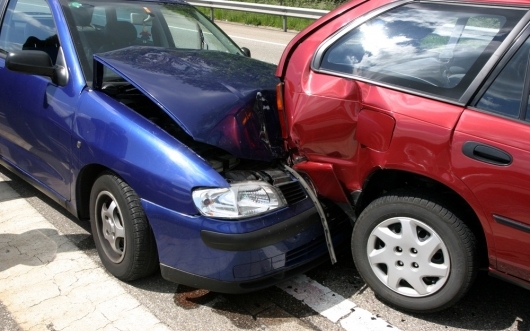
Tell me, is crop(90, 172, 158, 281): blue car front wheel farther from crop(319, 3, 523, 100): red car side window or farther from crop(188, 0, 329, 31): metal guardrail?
crop(188, 0, 329, 31): metal guardrail

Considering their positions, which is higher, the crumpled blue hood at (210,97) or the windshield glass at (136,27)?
the windshield glass at (136,27)

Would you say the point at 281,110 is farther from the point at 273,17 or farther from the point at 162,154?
the point at 273,17

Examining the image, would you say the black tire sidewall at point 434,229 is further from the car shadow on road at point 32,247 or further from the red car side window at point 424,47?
the car shadow on road at point 32,247

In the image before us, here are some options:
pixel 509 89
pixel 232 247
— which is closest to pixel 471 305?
pixel 509 89

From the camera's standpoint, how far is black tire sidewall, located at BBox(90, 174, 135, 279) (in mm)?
3271

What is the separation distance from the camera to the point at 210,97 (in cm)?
344

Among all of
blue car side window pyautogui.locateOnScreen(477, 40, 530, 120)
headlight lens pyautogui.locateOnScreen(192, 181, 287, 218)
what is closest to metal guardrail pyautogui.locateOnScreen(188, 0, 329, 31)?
headlight lens pyautogui.locateOnScreen(192, 181, 287, 218)

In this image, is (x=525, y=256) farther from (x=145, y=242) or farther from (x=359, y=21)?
(x=145, y=242)

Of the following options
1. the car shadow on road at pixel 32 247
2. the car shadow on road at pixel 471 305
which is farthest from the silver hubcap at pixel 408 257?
the car shadow on road at pixel 32 247

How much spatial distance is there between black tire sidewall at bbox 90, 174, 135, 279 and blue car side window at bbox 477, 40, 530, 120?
1.95 meters

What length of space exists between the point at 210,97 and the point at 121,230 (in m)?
0.93

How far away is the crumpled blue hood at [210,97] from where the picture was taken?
3252 mm

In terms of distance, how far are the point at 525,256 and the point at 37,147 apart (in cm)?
314

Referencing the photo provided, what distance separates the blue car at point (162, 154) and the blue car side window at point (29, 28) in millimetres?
21
